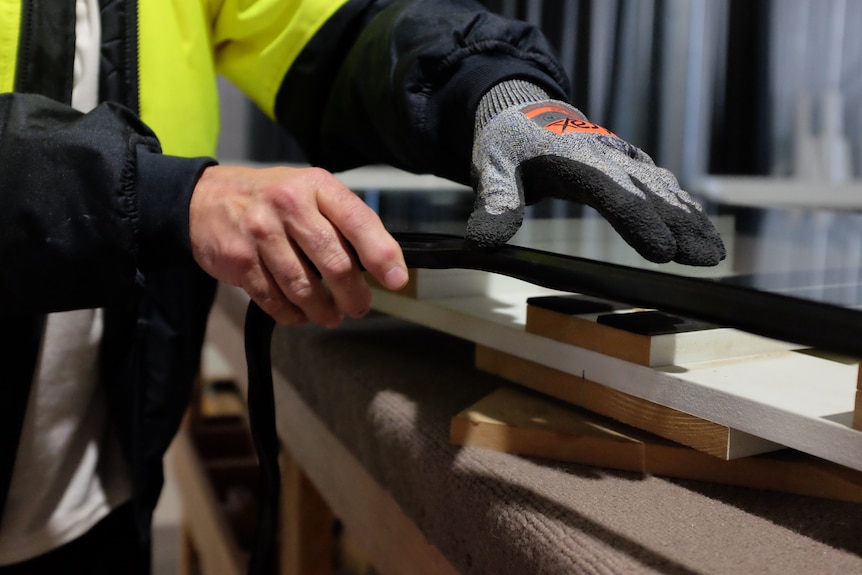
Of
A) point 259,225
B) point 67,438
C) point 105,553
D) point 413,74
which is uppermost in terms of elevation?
point 413,74

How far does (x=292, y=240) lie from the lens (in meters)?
0.48

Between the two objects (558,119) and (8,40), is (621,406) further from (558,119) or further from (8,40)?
(8,40)

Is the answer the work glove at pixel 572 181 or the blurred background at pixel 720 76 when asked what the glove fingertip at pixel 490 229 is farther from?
the blurred background at pixel 720 76

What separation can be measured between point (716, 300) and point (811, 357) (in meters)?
0.19

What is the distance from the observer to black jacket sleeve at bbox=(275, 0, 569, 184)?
2.01ft

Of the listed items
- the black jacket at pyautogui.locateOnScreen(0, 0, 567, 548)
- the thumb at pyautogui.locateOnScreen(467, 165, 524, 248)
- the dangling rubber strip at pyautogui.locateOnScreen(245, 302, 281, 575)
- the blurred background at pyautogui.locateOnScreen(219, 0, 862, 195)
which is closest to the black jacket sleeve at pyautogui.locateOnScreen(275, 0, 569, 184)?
the black jacket at pyautogui.locateOnScreen(0, 0, 567, 548)

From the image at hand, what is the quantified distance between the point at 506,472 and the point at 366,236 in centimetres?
16

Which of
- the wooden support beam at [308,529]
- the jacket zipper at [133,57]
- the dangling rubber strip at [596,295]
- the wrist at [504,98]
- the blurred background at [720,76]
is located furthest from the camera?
the blurred background at [720,76]

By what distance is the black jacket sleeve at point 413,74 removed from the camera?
2.01 feet

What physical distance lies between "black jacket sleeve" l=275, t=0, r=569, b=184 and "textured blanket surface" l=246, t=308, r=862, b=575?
196 millimetres

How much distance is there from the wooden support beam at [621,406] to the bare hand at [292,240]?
0.38 feet

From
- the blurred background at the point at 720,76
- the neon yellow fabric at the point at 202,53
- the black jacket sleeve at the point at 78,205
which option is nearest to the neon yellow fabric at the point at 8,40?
the neon yellow fabric at the point at 202,53

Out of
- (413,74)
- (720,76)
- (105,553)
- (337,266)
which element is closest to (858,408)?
(337,266)

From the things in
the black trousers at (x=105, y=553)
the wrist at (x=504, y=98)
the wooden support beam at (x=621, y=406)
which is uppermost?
the wrist at (x=504, y=98)
